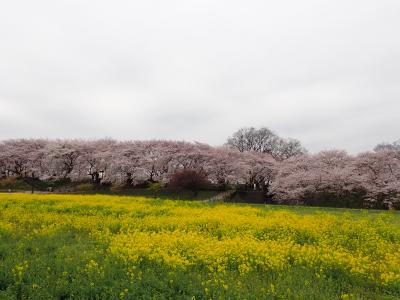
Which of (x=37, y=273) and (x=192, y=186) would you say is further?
(x=192, y=186)

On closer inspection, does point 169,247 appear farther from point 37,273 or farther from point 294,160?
point 294,160

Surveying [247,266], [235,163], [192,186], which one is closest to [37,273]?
[247,266]

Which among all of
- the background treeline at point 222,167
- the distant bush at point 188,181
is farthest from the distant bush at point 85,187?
the distant bush at point 188,181

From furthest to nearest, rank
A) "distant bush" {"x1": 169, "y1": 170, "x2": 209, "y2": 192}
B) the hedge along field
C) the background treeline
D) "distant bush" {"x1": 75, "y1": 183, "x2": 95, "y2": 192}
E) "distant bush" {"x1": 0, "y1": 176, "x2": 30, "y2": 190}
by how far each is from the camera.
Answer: "distant bush" {"x1": 0, "y1": 176, "x2": 30, "y2": 190} < "distant bush" {"x1": 75, "y1": 183, "x2": 95, "y2": 192} < "distant bush" {"x1": 169, "y1": 170, "x2": 209, "y2": 192} < the background treeline < the hedge along field

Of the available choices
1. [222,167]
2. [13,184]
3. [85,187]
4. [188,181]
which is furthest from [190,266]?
[13,184]

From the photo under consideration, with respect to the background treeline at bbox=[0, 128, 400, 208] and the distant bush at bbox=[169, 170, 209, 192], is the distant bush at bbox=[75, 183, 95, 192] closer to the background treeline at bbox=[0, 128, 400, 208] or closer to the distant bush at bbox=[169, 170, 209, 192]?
the background treeline at bbox=[0, 128, 400, 208]

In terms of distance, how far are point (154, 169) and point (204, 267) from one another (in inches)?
2093

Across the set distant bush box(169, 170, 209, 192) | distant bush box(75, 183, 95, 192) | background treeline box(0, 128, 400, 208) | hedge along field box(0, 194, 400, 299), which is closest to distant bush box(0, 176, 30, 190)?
background treeline box(0, 128, 400, 208)

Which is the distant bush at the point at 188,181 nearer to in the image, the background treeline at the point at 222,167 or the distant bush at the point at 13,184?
the background treeline at the point at 222,167

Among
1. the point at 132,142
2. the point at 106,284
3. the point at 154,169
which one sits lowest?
the point at 106,284

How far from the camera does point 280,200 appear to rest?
45438mm

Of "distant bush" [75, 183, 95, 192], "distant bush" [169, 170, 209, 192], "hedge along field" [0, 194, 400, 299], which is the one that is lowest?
"hedge along field" [0, 194, 400, 299]

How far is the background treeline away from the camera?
1564 inches

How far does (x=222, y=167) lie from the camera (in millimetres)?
56594
